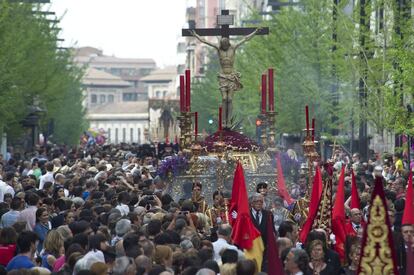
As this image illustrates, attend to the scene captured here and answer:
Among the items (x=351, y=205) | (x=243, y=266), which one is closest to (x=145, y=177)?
(x=351, y=205)

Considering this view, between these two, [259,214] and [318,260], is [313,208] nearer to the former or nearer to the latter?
[259,214]

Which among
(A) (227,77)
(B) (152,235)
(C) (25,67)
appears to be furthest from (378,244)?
(C) (25,67)

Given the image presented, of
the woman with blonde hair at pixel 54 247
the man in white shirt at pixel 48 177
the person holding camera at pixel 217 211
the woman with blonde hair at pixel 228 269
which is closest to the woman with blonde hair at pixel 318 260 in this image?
the woman with blonde hair at pixel 228 269

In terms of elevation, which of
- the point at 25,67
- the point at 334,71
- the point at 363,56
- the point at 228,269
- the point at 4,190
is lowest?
the point at 4,190

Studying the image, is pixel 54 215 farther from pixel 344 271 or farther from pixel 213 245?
pixel 344 271

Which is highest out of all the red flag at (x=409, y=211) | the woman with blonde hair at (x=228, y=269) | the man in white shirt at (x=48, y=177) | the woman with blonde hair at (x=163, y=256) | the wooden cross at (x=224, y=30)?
the wooden cross at (x=224, y=30)

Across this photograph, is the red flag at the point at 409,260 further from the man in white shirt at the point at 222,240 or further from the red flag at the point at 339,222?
the red flag at the point at 339,222

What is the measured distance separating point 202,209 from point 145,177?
30.5 feet

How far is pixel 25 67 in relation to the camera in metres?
47.0

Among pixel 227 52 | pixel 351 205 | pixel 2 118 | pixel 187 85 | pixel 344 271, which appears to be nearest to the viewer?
pixel 344 271

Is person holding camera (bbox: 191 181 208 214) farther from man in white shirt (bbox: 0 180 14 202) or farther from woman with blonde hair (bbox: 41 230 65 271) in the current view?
woman with blonde hair (bbox: 41 230 65 271)

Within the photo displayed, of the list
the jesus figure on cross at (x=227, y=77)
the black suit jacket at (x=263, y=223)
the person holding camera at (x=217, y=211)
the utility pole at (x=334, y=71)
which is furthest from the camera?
the utility pole at (x=334, y=71)

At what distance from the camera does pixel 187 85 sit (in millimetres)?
25859

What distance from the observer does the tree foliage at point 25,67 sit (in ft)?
134
